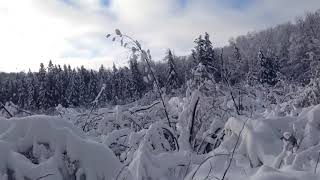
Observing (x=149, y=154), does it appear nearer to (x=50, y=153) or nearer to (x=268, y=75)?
(x=50, y=153)

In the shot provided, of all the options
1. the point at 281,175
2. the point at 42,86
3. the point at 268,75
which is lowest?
the point at 281,175

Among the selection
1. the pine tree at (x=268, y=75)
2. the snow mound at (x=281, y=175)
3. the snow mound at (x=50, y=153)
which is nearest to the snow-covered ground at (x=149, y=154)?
the snow mound at (x=50, y=153)

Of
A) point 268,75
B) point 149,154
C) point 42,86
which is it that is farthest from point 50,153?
point 42,86

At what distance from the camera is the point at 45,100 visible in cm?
7681

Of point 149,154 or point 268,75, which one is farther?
point 268,75

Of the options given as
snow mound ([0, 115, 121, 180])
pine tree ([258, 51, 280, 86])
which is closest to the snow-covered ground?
snow mound ([0, 115, 121, 180])

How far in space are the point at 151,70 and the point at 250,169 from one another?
6.55 ft

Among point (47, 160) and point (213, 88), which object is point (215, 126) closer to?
point (213, 88)

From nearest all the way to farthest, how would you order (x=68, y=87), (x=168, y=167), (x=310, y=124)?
(x=168, y=167) → (x=310, y=124) → (x=68, y=87)

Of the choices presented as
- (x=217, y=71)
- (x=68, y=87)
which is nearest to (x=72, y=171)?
(x=217, y=71)

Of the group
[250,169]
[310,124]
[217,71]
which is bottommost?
[250,169]

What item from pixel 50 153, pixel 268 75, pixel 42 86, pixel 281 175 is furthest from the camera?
pixel 42 86

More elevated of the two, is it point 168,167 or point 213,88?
point 213,88

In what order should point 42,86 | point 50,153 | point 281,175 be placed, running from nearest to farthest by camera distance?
point 281,175
point 50,153
point 42,86
